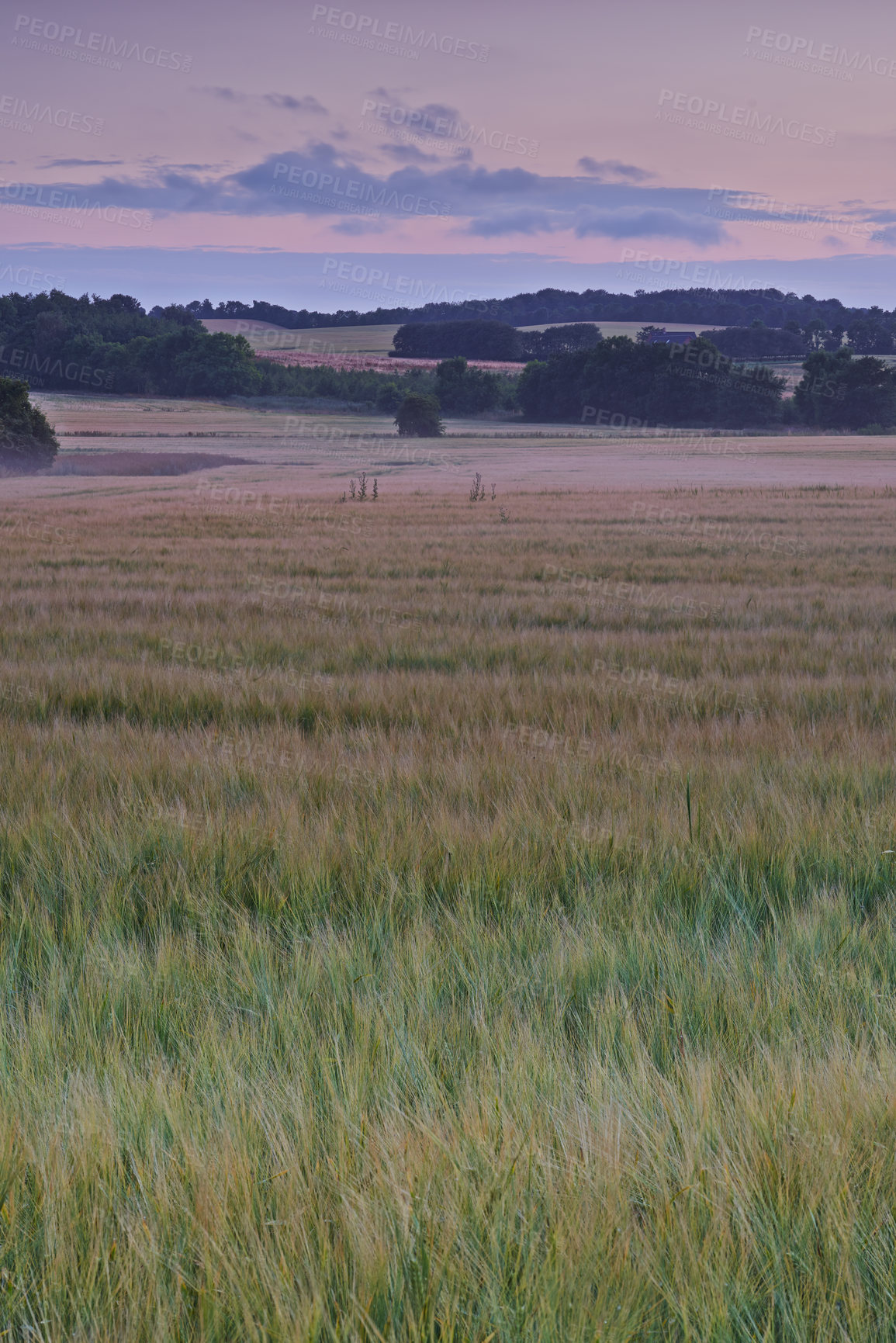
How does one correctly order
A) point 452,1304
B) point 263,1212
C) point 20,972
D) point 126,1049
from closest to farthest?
1. point 452,1304
2. point 263,1212
3. point 126,1049
4. point 20,972

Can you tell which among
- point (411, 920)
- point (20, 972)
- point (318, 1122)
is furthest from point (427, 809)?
point (318, 1122)

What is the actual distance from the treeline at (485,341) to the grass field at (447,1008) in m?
131

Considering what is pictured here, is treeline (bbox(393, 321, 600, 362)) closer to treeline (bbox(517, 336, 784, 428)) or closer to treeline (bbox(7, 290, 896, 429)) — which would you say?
treeline (bbox(7, 290, 896, 429))

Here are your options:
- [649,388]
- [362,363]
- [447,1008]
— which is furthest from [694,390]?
[447,1008]

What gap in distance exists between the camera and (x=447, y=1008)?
2.06 metres

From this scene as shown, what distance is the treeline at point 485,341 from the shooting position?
130125mm

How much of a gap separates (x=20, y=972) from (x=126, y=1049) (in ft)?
2.06

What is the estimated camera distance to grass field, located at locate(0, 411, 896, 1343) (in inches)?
49.2

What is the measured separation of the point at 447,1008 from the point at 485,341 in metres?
138

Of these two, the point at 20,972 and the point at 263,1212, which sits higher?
the point at 263,1212

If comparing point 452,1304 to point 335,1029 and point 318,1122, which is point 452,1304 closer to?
point 318,1122

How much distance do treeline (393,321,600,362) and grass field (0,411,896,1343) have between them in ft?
431

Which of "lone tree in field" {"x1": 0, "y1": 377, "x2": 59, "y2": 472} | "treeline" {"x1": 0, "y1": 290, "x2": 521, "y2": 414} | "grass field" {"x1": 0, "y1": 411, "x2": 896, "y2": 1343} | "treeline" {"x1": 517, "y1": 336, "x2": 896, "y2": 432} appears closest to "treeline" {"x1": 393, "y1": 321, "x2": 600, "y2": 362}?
"treeline" {"x1": 0, "y1": 290, "x2": 521, "y2": 414}

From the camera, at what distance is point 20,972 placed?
231 cm
